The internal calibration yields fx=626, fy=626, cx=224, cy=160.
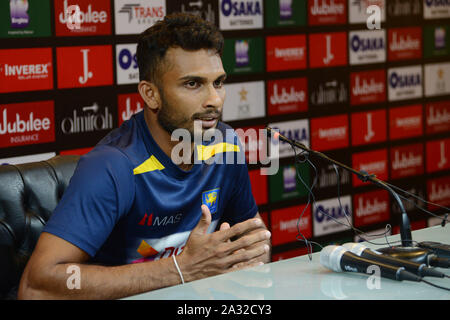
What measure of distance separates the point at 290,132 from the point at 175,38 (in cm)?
199

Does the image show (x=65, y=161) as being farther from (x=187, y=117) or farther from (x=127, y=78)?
(x=127, y=78)

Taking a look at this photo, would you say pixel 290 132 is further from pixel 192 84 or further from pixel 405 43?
pixel 192 84

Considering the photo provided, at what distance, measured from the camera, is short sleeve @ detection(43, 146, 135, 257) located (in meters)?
1.53

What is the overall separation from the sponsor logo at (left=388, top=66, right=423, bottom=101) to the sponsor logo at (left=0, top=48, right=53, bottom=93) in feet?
7.63

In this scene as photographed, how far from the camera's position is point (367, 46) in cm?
402

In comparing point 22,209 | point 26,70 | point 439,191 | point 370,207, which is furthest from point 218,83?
point 439,191

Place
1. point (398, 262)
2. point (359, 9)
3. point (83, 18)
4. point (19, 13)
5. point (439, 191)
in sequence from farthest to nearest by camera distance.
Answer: point (439, 191), point (359, 9), point (83, 18), point (19, 13), point (398, 262)

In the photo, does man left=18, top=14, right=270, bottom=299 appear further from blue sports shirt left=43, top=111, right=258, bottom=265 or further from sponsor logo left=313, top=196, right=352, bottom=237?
sponsor logo left=313, top=196, right=352, bottom=237

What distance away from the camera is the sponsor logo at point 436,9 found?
4.31m

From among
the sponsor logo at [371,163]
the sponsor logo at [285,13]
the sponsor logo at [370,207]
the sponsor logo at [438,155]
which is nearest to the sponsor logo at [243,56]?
the sponsor logo at [285,13]

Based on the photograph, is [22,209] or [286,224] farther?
[286,224]
